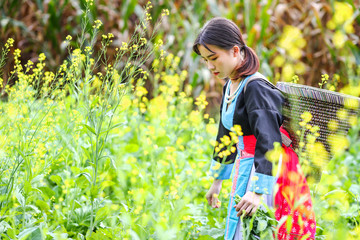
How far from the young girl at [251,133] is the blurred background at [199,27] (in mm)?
2465

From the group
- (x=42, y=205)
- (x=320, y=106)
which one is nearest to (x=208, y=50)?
(x=320, y=106)

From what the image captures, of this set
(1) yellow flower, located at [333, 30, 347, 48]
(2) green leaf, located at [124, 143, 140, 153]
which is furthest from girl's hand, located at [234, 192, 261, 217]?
(1) yellow flower, located at [333, 30, 347, 48]

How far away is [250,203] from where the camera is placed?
1.59 meters

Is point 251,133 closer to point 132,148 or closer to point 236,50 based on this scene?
point 236,50

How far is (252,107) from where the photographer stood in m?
1.65

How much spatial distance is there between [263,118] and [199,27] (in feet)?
10.1

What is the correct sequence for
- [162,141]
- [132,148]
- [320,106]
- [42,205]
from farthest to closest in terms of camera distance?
[162,141]
[132,148]
[42,205]
[320,106]

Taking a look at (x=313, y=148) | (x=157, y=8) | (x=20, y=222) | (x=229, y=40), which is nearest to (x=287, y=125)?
(x=313, y=148)

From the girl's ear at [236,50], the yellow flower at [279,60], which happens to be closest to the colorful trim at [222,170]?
the girl's ear at [236,50]

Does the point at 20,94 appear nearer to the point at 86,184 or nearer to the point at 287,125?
the point at 86,184

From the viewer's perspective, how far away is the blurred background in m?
4.45

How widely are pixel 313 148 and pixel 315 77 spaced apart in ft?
12.1

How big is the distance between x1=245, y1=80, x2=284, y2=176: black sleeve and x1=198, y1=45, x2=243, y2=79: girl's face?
130 mm

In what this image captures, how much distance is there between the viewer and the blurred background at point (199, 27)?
4445 millimetres
